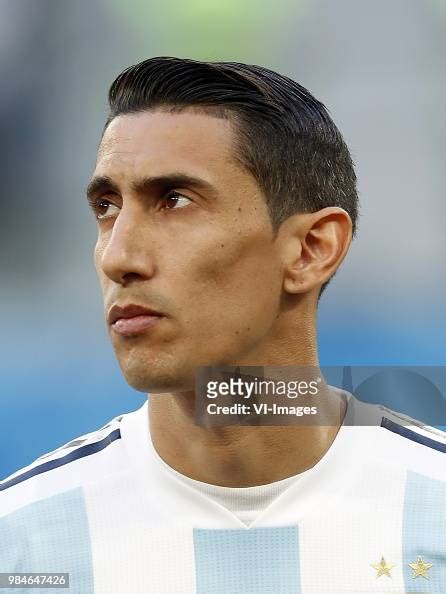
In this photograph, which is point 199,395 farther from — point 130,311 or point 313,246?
point 313,246

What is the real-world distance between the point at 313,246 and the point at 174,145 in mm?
295

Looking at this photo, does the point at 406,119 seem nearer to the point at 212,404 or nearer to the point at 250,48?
the point at 250,48

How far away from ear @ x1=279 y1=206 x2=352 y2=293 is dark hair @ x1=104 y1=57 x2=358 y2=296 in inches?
0.7

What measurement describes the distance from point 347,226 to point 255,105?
10.4 inches

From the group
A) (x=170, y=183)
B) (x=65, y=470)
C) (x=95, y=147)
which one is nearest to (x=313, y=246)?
(x=170, y=183)

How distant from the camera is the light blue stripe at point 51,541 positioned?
4.41 feet

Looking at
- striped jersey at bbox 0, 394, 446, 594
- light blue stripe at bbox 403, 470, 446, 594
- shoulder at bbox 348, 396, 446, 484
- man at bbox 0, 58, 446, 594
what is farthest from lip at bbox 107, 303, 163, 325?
light blue stripe at bbox 403, 470, 446, 594

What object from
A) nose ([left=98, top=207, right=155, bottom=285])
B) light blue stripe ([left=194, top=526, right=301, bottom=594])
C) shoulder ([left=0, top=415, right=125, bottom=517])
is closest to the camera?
nose ([left=98, top=207, right=155, bottom=285])

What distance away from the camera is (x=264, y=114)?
136 centimetres

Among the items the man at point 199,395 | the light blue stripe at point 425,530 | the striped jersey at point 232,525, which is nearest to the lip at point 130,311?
the man at point 199,395

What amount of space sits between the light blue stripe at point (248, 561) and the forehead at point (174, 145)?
59 centimetres

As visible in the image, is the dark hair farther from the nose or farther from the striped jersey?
the striped jersey

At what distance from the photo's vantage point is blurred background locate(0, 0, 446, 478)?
1.51m

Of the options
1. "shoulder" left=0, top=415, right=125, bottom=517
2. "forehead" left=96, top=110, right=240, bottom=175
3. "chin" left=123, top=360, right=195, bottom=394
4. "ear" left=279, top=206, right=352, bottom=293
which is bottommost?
"shoulder" left=0, top=415, right=125, bottom=517
